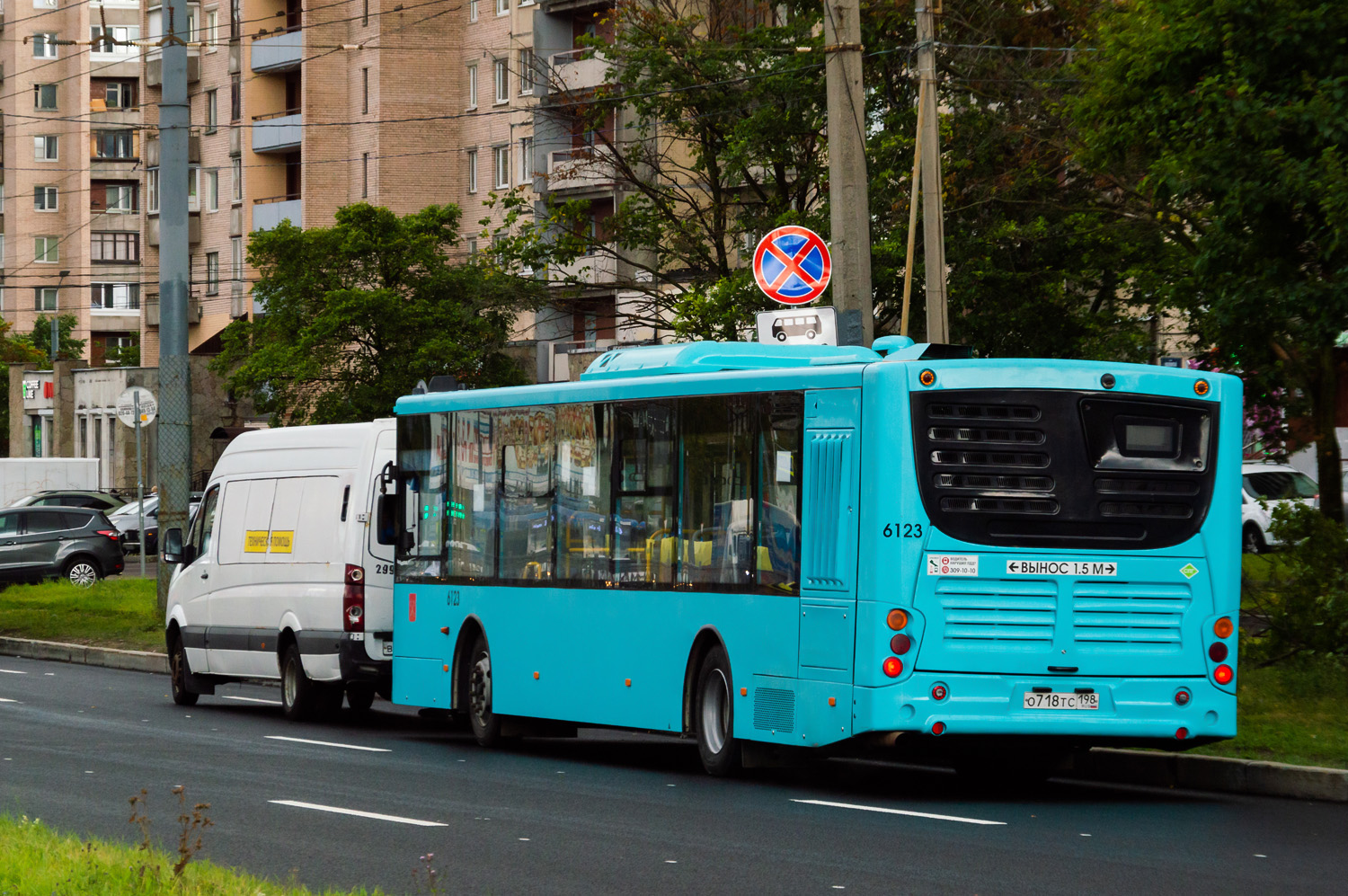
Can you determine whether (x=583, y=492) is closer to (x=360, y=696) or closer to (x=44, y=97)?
(x=360, y=696)

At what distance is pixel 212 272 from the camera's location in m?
77.0

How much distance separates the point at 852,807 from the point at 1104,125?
8776 millimetres

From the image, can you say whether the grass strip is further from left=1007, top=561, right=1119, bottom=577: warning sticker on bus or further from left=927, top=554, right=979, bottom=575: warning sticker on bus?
left=1007, top=561, right=1119, bottom=577: warning sticker on bus

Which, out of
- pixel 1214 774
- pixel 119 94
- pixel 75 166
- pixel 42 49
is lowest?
pixel 1214 774

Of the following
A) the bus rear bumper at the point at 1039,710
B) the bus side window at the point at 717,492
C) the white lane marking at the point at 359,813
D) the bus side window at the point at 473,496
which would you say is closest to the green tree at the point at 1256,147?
the bus rear bumper at the point at 1039,710

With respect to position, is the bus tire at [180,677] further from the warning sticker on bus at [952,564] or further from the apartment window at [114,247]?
the apartment window at [114,247]

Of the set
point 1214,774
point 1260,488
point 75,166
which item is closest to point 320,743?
point 1214,774

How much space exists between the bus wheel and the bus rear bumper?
16.5ft

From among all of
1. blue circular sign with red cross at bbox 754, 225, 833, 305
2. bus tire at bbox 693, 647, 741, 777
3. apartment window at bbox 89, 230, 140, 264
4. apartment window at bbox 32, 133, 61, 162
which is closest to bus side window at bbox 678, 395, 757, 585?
bus tire at bbox 693, 647, 741, 777

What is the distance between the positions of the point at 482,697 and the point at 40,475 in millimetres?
49332

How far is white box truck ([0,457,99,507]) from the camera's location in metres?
62.9

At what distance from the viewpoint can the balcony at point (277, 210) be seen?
2778 inches

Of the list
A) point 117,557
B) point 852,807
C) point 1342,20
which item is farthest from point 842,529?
point 117,557

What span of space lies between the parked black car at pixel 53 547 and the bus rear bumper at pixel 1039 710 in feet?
105
